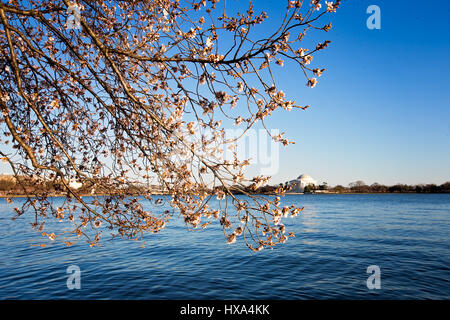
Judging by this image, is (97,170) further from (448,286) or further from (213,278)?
(448,286)

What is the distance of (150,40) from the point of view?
5.46 metres

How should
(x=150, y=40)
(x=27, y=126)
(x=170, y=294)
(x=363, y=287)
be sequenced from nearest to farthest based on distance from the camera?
(x=150, y=40) → (x=27, y=126) → (x=170, y=294) → (x=363, y=287)

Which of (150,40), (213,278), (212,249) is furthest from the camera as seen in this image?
(212,249)

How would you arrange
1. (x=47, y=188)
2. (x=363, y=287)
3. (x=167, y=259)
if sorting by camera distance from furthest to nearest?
1. (x=167, y=259)
2. (x=363, y=287)
3. (x=47, y=188)

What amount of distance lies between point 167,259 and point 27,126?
11.7 m

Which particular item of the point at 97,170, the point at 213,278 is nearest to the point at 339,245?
the point at 213,278

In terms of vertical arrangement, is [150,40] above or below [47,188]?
above

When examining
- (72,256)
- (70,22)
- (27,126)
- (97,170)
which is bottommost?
(72,256)

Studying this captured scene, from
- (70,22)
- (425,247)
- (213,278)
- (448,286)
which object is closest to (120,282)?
(213,278)

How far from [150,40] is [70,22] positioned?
4.47ft

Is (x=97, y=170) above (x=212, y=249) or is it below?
above

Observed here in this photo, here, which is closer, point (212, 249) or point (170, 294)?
point (170, 294)

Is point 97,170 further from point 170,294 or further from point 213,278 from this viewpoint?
point 213,278

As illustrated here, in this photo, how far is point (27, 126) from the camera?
22.6 ft
